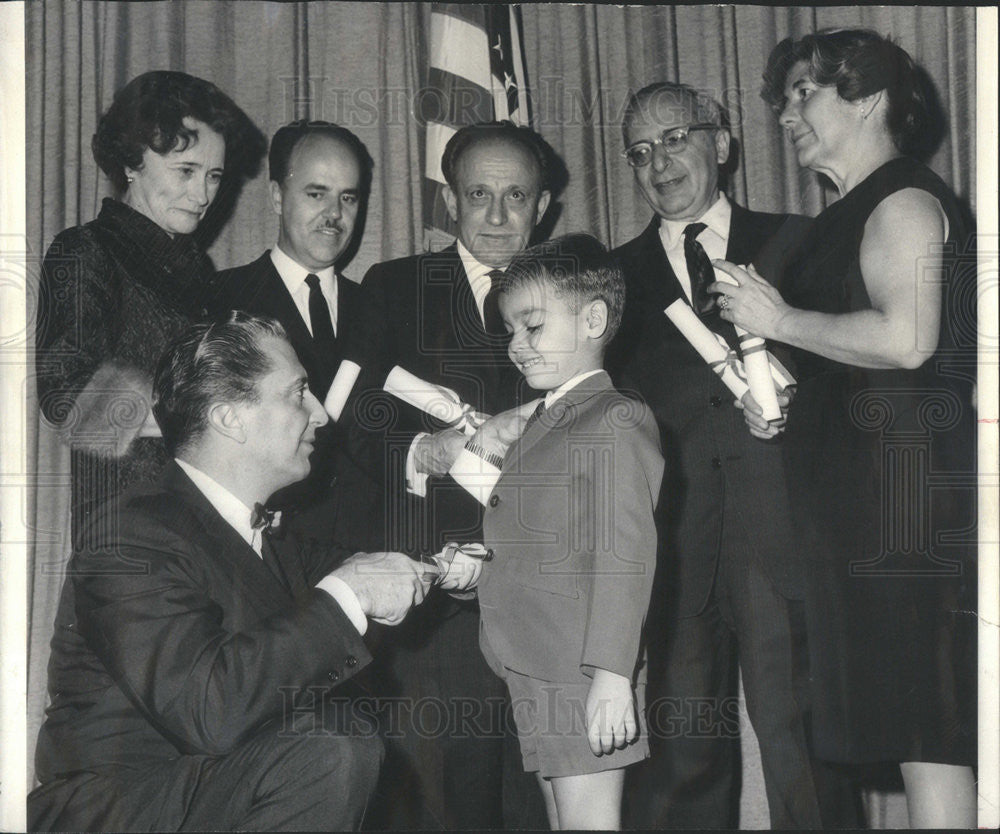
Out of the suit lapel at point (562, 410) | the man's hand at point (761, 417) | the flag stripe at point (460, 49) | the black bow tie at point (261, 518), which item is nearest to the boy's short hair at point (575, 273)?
the suit lapel at point (562, 410)

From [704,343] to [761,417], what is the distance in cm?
20

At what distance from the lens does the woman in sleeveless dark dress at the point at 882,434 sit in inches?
93.2

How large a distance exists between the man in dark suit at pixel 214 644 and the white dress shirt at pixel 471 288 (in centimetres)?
21

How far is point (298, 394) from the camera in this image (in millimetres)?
2277

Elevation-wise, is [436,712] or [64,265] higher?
[64,265]

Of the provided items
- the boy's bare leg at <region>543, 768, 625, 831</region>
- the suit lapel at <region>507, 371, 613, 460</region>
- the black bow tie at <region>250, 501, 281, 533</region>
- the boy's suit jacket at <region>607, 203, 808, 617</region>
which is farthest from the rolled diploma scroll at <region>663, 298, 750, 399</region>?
the black bow tie at <region>250, 501, 281, 533</region>

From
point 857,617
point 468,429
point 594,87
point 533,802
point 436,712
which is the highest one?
point 594,87

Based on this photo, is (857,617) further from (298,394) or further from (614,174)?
(298,394)

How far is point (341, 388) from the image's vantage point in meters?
2.42

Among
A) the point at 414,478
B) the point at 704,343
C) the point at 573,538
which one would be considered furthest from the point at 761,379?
the point at 414,478

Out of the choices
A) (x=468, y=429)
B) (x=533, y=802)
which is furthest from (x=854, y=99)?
(x=533, y=802)

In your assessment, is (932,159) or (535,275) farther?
(932,159)

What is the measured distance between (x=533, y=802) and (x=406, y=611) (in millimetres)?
515

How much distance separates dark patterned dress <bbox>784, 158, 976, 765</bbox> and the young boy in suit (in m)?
0.40
